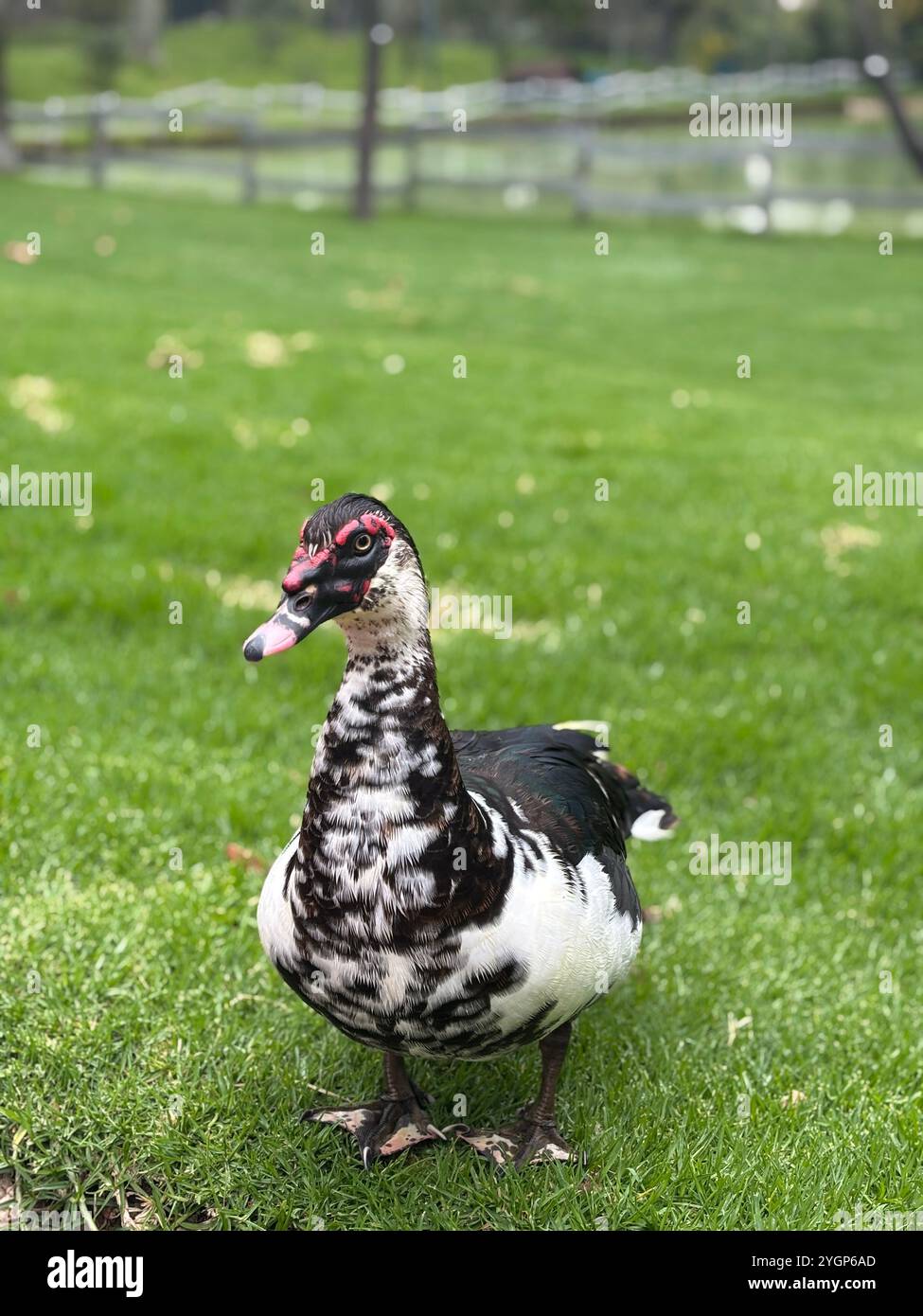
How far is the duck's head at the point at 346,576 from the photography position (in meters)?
2.47

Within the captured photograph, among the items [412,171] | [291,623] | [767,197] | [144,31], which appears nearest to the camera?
[291,623]

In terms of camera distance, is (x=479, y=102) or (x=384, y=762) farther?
(x=479, y=102)

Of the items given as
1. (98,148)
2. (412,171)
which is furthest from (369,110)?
(98,148)

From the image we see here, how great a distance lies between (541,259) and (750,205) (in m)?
7.52

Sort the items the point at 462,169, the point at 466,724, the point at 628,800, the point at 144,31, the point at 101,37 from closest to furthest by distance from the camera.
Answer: the point at 628,800 < the point at 466,724 < the point at 462,169 < the point at 101,37 < the point at 144,31

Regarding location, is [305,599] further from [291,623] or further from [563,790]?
[563,790]

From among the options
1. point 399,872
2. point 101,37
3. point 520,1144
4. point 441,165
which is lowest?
point 520,1144

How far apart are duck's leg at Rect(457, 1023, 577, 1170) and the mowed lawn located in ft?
0.26

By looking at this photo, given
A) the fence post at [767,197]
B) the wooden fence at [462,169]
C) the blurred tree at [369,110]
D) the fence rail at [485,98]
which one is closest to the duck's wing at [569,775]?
the blurred tree at [369,110]

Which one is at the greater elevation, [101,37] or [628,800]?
[101,37]

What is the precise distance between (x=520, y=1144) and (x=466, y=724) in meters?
2.38

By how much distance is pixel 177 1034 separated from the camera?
3363 mm

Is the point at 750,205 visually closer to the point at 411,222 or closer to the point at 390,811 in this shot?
the point at 411,222

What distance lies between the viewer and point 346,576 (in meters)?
2.50
